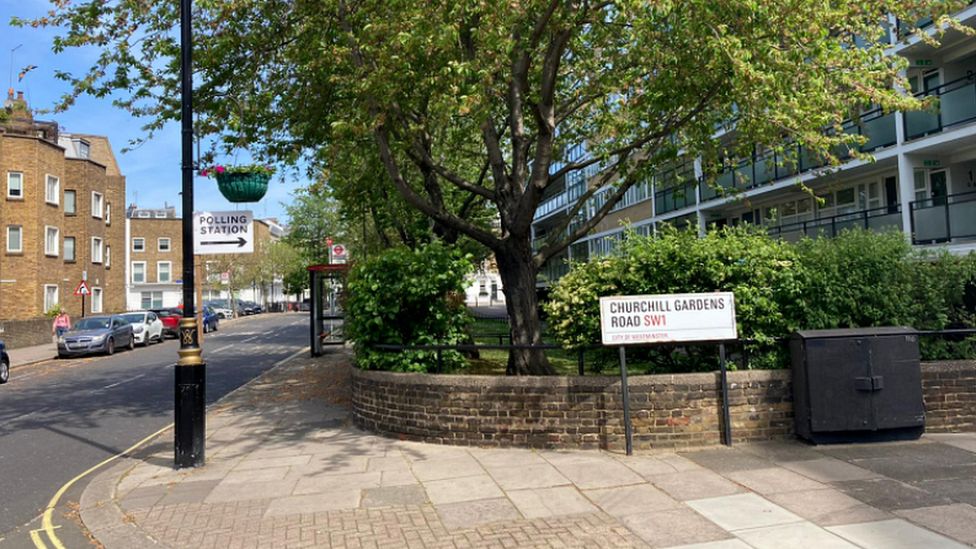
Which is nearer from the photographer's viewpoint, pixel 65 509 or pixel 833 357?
pixel 65 509

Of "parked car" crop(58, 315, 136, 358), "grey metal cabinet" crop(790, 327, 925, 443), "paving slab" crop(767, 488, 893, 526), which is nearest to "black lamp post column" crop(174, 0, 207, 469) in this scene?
"paving slab" crop(767, 488, 893, 526)

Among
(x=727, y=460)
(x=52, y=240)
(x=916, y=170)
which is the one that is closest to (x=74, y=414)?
(x=727, y=460)

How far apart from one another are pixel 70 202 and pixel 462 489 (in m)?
40.2

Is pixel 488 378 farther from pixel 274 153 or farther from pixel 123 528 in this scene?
pixel 274 153

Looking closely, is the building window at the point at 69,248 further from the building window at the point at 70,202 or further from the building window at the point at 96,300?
the building window at the point at 96,300

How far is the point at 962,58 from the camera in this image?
17016 mm

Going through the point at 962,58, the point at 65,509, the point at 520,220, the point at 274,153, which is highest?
the point at 962,58

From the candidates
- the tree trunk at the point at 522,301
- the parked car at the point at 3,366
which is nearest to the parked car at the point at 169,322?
the parked car at the point at 3,366

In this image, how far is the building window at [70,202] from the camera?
3753 cm

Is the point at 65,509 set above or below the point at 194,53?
below

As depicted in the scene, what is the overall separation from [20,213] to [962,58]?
1535 inches

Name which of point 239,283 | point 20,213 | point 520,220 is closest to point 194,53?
point 520,220

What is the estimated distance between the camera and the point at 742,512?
5.21 metres

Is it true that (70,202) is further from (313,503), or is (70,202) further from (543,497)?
(543,497)
